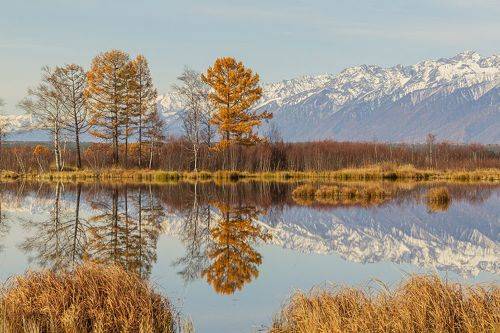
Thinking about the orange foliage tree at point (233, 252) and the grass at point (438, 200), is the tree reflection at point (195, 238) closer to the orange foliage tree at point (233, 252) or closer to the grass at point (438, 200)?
the orange foliage tree at point (233, 252)

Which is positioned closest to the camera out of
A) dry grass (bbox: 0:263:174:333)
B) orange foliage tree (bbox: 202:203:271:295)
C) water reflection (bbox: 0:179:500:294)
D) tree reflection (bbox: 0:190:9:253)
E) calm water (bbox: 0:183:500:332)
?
dry grass (bbox: 0:263:174:333)

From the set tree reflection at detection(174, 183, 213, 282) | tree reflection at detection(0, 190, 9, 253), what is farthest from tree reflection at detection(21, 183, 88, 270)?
tree reflection at detection(174, 183, 213, 282)

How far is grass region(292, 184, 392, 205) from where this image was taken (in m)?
34.2

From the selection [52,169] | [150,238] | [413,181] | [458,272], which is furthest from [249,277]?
[52,169]

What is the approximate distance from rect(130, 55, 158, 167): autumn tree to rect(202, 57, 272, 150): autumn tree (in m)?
4.87

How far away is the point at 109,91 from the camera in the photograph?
5478 cm

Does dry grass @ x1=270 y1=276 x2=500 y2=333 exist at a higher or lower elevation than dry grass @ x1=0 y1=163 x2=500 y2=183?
lower

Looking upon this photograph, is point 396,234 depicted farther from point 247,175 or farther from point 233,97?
point 233,97

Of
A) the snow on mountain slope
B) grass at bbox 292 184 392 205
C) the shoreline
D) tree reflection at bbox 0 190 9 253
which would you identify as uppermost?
the shoreline

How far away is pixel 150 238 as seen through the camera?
2192cm

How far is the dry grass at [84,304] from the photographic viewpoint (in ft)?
32.5

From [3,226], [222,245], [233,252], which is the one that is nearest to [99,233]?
[3,226]

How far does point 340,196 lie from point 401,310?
26694 mm

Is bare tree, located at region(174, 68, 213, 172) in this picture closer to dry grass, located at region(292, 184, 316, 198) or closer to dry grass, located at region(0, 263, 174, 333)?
dry grass, located at region(292, 184, 316, 198)
